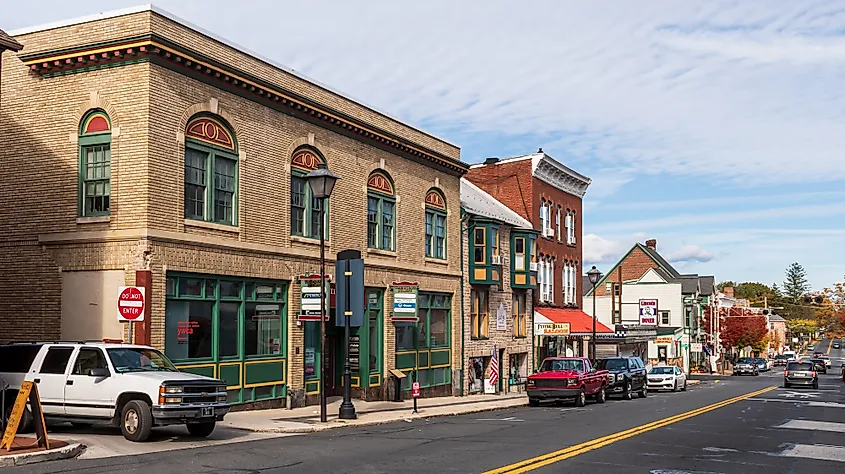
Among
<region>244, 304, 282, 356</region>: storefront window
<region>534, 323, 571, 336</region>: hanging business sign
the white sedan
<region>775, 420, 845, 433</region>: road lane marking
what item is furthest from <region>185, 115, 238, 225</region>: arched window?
the white sedan

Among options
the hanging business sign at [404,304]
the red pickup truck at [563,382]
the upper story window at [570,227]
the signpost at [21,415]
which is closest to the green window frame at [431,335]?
the hanging business sign at [404,304]

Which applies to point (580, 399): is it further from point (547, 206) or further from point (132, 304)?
point (547, 206)

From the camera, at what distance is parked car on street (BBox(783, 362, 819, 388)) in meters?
51.2

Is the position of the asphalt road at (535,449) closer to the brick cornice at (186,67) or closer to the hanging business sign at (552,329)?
the brick cornice at (186,67)

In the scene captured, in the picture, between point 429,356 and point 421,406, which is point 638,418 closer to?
point 421,406

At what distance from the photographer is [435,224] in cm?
3516

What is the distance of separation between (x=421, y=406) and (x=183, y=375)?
12.6 meters

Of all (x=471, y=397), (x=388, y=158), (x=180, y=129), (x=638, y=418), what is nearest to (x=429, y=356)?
(x=471, y=397)

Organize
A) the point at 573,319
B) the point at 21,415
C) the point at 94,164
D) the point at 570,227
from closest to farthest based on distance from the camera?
the point at 21,415 < the point at 94,164 < the point at 573,319 < the point at 570,227

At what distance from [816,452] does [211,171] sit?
15.1 metres

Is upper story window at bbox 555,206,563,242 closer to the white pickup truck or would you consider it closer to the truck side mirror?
the white pickup truck

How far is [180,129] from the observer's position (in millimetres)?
21625

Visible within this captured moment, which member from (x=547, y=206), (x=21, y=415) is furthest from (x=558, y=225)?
(x=21, y=415)

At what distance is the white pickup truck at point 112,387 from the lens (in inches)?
623
